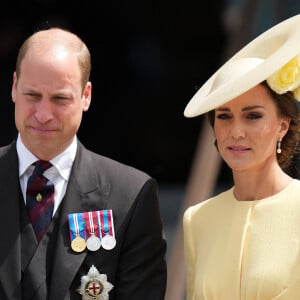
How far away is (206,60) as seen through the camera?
867 cm

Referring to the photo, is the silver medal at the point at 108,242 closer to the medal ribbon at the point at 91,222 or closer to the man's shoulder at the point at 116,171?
the medal ribbon at the point at 91,222

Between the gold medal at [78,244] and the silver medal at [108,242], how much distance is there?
0.24ft

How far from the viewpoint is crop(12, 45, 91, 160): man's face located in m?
3.51

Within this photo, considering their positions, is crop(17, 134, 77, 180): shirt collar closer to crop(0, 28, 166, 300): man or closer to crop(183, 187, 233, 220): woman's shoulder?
crop(0, 28, 166, 300): man

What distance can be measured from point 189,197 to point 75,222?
8.31ft

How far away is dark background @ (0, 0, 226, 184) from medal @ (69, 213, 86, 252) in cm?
467

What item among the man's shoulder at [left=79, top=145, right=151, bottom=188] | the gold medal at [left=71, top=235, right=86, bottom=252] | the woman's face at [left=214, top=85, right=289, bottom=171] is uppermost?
the woman's face at [left=214, top=85, right=289, bottom=171]

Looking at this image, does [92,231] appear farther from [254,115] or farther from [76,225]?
[254,115]

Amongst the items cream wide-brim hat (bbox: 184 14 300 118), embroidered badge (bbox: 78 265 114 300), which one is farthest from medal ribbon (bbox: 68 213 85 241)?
cream wide-brim hat (bbox: 184 14 300 118)

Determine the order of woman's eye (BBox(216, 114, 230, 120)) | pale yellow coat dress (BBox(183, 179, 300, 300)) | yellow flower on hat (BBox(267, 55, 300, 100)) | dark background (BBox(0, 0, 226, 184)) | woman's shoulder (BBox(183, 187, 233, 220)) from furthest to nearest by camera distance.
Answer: dark background (BBox(0, 0, 226, 184)) → woman's shoulder (BBox(183, 187, 233, 220)) → woman's eye (BBox(216, 114, 230, 120)) → yellow flower on hat (BBox(267, 55, 300, 100)) → pale yellow coat dress (BBox(183, 179, 300, 300))

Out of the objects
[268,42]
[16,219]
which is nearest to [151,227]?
[16,219]

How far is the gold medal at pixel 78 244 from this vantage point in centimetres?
358

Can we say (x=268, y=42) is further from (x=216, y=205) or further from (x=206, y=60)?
(x=206, y=60)

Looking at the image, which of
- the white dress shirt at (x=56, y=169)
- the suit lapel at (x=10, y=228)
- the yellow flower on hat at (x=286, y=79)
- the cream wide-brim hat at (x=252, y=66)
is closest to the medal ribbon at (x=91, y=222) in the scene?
the white dress shirt at (x=56, y=169)
